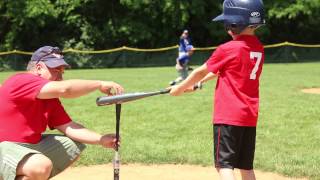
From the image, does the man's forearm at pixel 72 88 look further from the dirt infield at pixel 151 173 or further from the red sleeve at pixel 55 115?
the dirt infield at pixel 151 173

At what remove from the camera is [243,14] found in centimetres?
483

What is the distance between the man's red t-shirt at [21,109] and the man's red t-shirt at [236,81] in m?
1.42

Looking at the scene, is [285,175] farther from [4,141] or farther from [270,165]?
[4,141]

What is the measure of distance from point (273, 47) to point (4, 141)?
96.4 ft

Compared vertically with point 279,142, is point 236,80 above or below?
above

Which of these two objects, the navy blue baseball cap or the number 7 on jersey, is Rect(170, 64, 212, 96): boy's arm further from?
the navy blue baseball cap

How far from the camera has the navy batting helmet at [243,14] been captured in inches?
190

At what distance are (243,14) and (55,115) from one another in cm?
182

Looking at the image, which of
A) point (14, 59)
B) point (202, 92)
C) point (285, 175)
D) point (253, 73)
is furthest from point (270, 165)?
point (14, 59)

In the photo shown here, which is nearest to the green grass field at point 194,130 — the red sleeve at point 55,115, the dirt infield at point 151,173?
the dirt infield at point 151,173

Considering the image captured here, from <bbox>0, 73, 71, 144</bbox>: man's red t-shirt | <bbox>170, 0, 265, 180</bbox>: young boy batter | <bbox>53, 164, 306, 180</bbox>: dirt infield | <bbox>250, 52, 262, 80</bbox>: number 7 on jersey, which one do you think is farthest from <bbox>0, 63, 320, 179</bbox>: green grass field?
<bbox>0, 73, 71, 144</bbox>: man's red t-shirt

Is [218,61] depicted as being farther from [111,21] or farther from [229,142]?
[111,21]

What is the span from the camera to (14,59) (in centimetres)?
2978

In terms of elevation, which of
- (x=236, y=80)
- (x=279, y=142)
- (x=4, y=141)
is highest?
(x=236, y=80)
